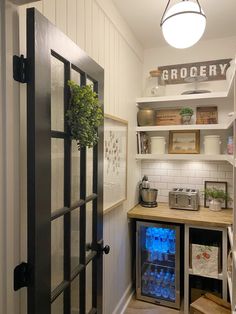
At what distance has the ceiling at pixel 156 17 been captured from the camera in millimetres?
2047

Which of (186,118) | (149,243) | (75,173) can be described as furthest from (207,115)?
(75,173)

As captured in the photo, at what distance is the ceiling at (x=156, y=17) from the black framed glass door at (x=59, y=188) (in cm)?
102

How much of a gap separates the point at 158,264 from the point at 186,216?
2.13 ft

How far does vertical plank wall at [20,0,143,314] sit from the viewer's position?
1359mm

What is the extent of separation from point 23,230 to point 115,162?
121 cm

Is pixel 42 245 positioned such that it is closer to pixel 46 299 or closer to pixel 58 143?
pixel 46 299

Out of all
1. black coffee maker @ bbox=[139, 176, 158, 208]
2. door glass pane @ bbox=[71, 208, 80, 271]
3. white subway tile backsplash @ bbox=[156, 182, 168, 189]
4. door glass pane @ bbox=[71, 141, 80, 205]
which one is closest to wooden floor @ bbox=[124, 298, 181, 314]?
black coffee maker @ bbox=[139, 176, 158, 208]

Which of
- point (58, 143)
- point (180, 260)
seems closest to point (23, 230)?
point (58, 143)

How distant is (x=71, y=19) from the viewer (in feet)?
4.56

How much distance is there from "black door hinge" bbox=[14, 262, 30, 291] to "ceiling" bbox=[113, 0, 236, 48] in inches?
81.8

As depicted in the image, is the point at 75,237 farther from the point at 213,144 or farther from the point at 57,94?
the point at 213,144

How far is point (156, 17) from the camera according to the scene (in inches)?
89.2

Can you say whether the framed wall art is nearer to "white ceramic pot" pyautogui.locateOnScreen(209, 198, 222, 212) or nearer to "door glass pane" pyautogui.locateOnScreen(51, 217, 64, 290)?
"door glass pane" pyautogui.locateOnScreen(51, 217, 64, 290)

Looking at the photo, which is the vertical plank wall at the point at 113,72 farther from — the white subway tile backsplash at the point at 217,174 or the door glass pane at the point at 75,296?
the white subway tile backsplash at the point at 217,174
